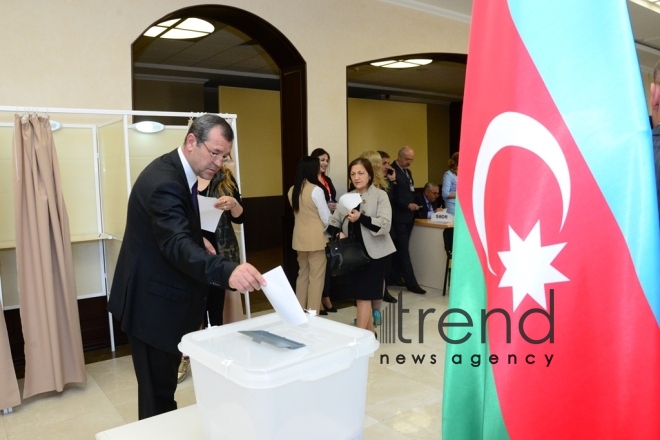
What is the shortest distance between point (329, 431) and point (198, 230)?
1.01 meters

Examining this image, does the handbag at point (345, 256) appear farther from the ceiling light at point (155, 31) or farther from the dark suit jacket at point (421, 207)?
the ceiling light at point (155, 31)

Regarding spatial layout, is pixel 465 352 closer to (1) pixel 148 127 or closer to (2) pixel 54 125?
(1) pixel 148 127

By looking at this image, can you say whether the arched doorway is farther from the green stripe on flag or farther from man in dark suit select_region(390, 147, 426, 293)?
the green stripe on flag

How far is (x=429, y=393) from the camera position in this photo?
328cm

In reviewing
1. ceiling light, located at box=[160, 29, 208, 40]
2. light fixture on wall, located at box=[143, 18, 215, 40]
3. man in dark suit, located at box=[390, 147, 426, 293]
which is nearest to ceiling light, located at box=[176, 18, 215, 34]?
light fixture on wall, located at box=[143, 18, 215, 40]

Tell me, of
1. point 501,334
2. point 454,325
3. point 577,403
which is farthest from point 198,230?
point 577,403

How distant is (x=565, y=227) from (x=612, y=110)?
7.6 inches

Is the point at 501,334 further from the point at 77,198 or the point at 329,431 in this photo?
the point at 77,198

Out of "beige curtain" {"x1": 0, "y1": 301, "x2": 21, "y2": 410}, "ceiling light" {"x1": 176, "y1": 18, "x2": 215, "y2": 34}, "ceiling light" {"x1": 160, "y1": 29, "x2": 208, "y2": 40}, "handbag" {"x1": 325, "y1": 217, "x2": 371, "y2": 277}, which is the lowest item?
"beige curtain" {"x1": 0, "y1": 301, "x2": 21, "y2": 410}

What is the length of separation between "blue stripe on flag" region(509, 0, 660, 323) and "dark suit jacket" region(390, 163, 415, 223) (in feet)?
15.4

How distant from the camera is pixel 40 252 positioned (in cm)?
320

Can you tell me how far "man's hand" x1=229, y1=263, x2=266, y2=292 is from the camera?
4.81 ft

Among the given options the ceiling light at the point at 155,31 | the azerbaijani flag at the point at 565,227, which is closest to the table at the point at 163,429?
the azerbaijani flag at the point at 565,227

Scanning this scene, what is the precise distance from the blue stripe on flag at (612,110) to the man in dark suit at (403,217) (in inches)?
184
